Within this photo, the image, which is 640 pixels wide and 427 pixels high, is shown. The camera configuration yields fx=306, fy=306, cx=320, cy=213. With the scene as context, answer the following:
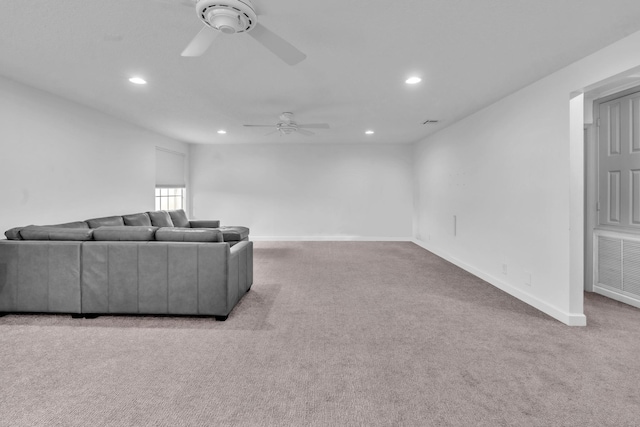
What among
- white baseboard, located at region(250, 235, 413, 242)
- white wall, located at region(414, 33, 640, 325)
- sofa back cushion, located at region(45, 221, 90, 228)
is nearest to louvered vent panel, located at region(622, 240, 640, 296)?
white wall, located at region(414, 33, 640, 325)

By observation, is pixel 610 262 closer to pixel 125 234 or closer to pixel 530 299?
pixel 530 299

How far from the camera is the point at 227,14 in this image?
179cm

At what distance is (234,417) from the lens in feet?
5.48

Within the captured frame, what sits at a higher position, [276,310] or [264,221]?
[264,221]

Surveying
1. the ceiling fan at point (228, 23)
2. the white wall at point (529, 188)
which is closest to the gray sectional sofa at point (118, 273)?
the ceiling fan at point (228, 23)

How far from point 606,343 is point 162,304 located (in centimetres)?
393

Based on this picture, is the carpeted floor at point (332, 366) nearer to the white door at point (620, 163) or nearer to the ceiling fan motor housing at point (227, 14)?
the white door at point (620, 163)

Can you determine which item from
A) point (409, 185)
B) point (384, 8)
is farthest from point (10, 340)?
point (409, 185)

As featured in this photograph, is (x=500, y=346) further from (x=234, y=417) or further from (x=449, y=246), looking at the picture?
(x=449, y=246)

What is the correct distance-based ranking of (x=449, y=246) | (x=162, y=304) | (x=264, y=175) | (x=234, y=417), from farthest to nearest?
(x=264, y=175), (x=449, y=246), (x=162, y=304), (x=234, y=417)

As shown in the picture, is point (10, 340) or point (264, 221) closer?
point (10, 340)

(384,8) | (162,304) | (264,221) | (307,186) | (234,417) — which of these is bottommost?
(234,417)

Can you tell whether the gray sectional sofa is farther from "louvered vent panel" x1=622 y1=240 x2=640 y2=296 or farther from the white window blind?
"louvered vent panel" x1=622 y1=240 x2=640 y2=296

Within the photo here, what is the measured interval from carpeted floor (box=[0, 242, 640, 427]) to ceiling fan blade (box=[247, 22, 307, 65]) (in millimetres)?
2223
